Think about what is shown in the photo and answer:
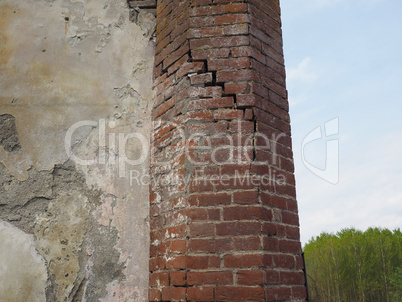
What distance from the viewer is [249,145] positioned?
1961 mm

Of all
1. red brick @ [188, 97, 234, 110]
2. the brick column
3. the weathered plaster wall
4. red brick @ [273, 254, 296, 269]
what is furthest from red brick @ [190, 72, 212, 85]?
red brick @ [273, 254, 296, 269]

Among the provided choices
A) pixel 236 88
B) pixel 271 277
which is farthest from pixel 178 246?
pixel 236 88

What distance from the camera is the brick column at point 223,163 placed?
1.78 metres

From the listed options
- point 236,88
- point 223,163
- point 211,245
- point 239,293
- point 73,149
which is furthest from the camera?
point 73,149

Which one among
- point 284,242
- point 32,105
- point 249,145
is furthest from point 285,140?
point 32,105

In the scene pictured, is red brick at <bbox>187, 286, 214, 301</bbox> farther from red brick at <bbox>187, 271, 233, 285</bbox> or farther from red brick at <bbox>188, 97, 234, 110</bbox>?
red brick at <bbox>188, 97, 234, 110</bbox>

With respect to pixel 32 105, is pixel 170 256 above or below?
below

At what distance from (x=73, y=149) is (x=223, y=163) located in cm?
115

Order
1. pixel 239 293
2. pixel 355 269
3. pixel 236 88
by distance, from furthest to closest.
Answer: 1. pixel 355 269
2. pixel 236 88
3. pixel 239 293

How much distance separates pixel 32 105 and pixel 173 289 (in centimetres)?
169

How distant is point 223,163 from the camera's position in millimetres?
1938

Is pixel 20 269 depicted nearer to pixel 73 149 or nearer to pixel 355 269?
pixel 73 149

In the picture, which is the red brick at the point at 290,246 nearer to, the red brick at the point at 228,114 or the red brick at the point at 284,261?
the red brick at the point at 284,261

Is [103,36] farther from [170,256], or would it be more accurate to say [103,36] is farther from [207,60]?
[170,256]
